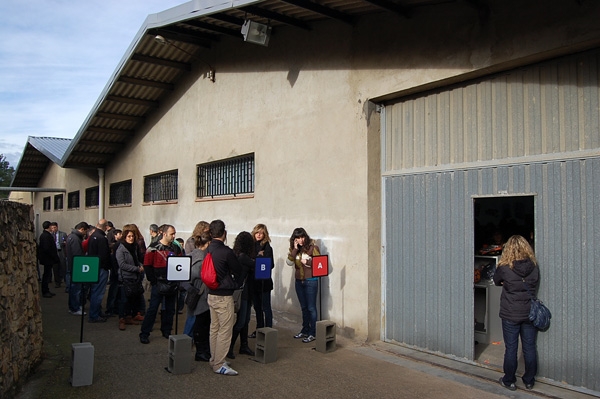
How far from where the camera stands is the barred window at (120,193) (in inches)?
693

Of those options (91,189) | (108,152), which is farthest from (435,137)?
(91,189)

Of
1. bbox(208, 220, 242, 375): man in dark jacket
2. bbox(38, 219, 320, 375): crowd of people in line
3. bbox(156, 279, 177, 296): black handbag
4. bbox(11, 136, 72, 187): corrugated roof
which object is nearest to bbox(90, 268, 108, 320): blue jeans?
bbox(38, 219, 320, 375): crowd of people in line

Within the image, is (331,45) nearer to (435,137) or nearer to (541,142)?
(435,137)

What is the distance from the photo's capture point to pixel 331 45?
8.69 meters

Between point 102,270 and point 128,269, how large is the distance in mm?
1390

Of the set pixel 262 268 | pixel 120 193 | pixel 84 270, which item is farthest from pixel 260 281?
pixel 120 193

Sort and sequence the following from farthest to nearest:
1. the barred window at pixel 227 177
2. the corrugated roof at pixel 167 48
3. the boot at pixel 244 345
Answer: the barred window at pixel 227 177
the corrugated roof at pixel 167 48
the boot at pixel 244 345

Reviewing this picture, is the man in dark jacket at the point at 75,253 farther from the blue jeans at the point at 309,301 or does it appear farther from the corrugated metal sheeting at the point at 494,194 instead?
the corrugated metal sheeting at the point at 494,194

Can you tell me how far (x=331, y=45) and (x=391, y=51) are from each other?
143 centimetres

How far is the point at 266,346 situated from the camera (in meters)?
6.84

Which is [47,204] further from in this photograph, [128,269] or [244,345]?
[244,345]

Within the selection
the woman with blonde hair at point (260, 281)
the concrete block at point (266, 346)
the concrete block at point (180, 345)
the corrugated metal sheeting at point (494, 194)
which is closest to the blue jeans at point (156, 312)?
the woman with blonde hair at point (260, 281)

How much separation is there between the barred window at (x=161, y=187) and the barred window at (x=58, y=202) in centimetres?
1171

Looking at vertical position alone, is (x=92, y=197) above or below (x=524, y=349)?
above
